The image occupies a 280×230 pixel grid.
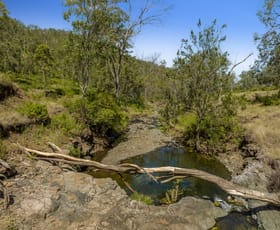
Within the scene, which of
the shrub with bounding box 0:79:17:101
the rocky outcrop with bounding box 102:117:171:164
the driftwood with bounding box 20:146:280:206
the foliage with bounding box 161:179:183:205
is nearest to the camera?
the driftwood with bounding box 20:146:280:206

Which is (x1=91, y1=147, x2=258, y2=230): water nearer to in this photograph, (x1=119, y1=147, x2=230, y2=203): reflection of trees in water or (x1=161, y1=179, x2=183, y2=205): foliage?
(x1=119, y1=147, x2=230, y2=203): reflection of trees in water

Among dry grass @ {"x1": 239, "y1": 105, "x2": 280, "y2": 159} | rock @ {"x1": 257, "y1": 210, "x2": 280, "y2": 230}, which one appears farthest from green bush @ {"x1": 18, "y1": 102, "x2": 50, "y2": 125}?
dry grass @ {"x1": 239, "y1": 105, "x2": 280, "y2": 159}

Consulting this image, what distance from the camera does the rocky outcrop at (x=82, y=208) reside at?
459cm

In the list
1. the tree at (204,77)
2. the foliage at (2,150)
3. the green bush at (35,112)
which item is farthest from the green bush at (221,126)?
the foliage at (2,150)

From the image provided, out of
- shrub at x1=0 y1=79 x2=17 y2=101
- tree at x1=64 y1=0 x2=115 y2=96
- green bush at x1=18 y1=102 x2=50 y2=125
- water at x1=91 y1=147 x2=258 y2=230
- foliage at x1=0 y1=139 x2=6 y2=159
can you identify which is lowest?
water at x1=91 y1=147 x2=258 y2=230

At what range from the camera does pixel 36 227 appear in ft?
14.2

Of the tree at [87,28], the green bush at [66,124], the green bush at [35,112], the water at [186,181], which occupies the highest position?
the tree at [87,28]

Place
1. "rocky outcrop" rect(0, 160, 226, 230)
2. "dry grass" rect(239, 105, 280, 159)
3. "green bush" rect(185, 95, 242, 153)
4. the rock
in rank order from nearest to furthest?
"rocky outcrop" rect(0, 160, 226, 230)
the rock
"dry grass" rect(239, 105, 280, 159)
"green bush" rect(185, 95, 242, 153)

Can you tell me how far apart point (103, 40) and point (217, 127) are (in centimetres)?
1091

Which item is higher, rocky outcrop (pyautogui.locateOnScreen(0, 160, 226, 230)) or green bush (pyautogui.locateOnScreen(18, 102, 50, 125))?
green bush (pyautogui.locateOnScreen(18, 102, 50, 125))

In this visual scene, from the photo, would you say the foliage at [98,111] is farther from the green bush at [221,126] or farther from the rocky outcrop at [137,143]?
the green bush at [221,126]

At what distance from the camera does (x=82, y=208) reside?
17.0 feet

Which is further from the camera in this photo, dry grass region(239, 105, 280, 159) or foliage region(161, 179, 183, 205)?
dry grass region(239, 105, 280, 159)

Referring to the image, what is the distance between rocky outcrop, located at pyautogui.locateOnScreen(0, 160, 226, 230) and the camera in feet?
15.1
